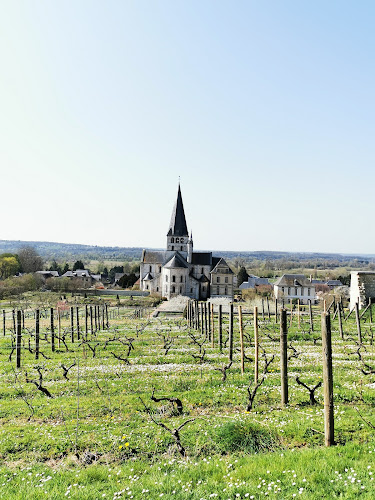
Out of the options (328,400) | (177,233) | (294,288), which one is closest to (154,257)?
(177,233)

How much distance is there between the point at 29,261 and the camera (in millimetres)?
128375

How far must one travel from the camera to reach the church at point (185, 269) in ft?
269

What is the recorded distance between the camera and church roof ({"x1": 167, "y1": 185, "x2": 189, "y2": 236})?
88.1m

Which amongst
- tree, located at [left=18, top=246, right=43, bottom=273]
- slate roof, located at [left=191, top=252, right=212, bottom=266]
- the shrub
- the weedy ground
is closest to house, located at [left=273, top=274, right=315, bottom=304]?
slate roof, located at [left=191, top=252, right=212, bottom=266]

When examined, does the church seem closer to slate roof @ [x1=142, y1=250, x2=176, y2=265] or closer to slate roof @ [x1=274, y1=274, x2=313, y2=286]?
slate roof @ [x1=142, y1=250, x2=176, y2=265]

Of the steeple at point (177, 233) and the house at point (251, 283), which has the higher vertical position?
the steeple at point (177, 233)

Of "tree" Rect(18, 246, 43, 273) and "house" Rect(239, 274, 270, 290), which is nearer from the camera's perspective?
"house" Rect(239, 274, 270, 290)

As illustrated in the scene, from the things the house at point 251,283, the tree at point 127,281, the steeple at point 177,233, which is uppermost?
the steeple at point 177,233

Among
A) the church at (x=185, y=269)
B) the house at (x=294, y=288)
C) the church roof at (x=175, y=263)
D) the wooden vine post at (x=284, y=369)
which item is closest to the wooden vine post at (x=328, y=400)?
the wooden vine post at (x=284, y=369)

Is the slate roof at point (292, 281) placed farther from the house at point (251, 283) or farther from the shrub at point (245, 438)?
the shrub at point (245, 438)

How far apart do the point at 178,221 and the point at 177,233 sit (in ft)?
9.76

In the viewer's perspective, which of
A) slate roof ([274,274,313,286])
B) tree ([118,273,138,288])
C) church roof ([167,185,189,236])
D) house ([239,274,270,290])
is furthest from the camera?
house ([239,274,270,290])

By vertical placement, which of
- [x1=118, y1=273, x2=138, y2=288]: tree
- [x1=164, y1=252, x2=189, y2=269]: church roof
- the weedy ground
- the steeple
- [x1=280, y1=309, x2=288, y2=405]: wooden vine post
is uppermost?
the steeple

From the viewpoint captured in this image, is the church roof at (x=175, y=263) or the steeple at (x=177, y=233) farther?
the steeple at (x=177, y=233)
